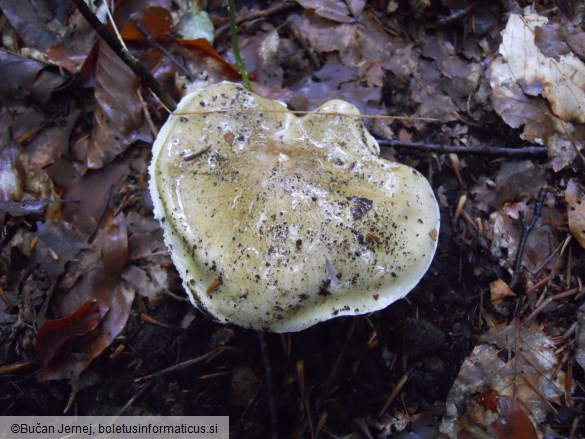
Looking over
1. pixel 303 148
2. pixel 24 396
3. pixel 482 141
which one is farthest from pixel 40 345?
pixel 482 141

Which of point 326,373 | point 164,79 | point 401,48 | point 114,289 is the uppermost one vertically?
point 164,79

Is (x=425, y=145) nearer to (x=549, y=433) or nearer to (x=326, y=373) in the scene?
(x=326, y=373)

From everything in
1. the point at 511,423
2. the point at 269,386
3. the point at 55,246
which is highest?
the point at 55,246

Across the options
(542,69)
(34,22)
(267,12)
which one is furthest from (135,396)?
(542,69)

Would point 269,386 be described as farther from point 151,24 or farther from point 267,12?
point 267,12

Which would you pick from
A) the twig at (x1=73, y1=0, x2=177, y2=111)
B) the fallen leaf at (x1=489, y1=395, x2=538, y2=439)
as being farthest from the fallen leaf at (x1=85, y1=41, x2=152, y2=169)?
the fallen leaf at (x1=489, y1=395, x2=538, y2=439)

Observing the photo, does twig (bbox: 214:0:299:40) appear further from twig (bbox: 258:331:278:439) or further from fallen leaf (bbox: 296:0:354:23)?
twig (bbox: 258:331:278:439)

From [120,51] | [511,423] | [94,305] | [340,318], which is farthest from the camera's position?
[340,318]
